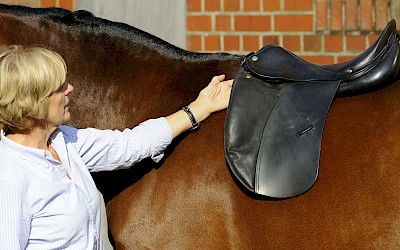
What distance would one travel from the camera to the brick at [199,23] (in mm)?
5102

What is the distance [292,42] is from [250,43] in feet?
0.93

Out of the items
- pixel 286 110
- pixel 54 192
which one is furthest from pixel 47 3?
pixel 54 192

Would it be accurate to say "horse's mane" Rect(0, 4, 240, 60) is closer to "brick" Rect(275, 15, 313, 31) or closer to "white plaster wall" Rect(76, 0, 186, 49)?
"white plaster wall" Rect(76, 0, 186, 49)

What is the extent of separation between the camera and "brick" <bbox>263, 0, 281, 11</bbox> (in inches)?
198

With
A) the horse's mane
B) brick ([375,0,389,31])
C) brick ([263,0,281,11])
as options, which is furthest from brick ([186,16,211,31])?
the horse's mane

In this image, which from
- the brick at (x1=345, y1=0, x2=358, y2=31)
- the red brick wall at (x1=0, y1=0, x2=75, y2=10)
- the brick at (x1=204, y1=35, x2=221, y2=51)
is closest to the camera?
the red brick wall at (x1=0, y1=0, x2=75, y2=10)

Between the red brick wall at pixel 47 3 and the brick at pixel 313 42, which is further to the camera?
the brick at pixel 313 42

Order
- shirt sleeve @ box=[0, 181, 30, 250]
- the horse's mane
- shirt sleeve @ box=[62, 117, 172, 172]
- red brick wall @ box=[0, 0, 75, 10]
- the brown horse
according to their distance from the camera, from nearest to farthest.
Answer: shirt sleeve @ box=[0, 181, 30, 250] → the brown horse → shirt sleeve @ box=[62, 117, 172, 172] → the horse's mane → red brick wall @ box=[0, 0, 75, 10]

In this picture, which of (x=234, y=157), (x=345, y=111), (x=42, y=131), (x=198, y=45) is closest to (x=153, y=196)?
(x=234, y=157)

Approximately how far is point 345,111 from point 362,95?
97mm

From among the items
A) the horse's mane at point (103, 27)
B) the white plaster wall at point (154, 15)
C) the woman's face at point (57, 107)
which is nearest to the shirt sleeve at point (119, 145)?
the woman's face at point (57, 107)

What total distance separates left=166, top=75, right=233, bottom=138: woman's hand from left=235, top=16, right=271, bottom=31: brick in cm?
246

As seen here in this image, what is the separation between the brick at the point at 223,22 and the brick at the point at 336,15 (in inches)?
27.1

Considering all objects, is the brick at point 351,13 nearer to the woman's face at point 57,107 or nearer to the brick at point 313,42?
the brick at point 313,42
